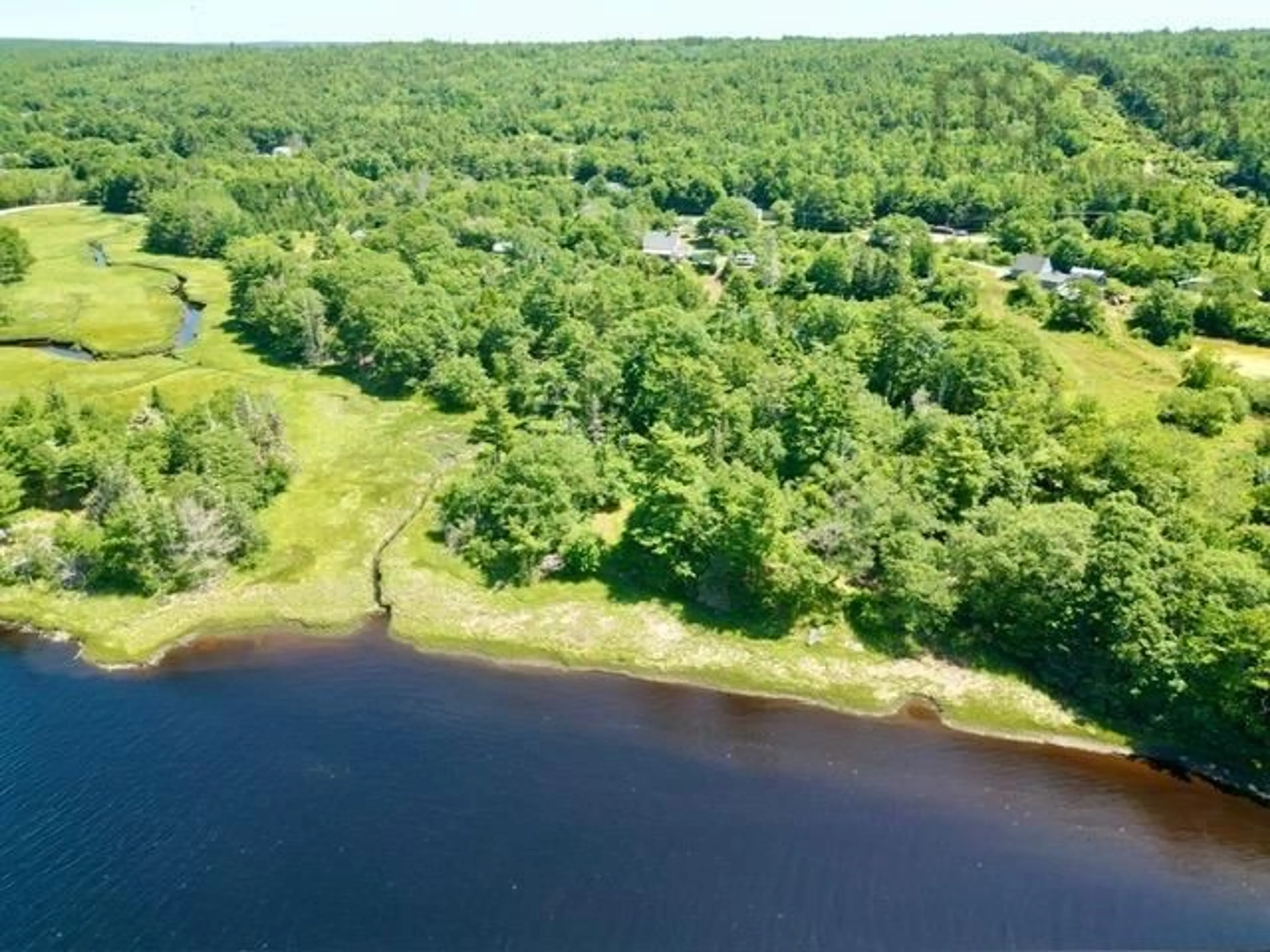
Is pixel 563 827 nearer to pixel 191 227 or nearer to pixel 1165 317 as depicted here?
pixel 1165 317

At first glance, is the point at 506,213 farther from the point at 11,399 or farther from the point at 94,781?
the point at 94,781

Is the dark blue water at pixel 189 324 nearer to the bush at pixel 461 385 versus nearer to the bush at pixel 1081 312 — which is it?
the bush at pixel 461 385

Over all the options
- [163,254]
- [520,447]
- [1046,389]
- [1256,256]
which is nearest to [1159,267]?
[1256,256]

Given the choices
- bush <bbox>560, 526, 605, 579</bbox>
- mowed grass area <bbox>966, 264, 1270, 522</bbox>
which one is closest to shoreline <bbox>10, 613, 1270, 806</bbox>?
bush <bbox>560, 526, 605, 579</bbox>

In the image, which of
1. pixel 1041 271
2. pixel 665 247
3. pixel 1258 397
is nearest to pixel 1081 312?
pixel 1041 271

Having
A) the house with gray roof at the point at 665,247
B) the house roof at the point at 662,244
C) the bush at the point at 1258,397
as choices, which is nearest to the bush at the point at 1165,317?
the bush at the point at 1258,397

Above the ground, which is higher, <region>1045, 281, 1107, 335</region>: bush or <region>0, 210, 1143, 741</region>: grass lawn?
<region>1045, 281, 1107, 335</region>: bush

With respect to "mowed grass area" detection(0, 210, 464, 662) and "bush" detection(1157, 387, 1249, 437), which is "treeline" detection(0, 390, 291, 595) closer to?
"mowed grass area" detection(0, 210, 464, 662)
